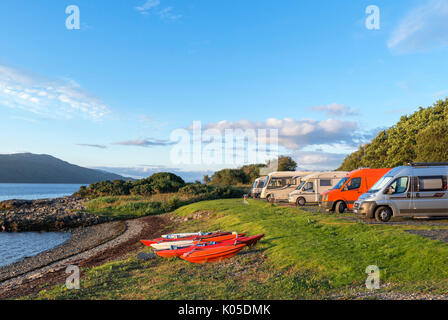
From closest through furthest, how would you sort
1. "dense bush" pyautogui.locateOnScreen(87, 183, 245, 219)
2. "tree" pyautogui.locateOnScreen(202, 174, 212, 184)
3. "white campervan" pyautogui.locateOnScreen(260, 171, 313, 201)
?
"white campervan" pyautogui.locateOnScreen(260, 171, 313, 201) < "dense bush" pyautogui.locateOnScreen(87, 183, 245, 219) < "tree" pyautogui.locateOnScreen(202, 174, 212, 184)

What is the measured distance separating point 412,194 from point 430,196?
810 millimetres

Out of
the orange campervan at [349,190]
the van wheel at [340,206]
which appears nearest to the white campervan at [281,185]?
the orange campervan at [349,190]

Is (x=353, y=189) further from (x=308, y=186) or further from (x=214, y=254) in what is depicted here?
(x=214, y=254)

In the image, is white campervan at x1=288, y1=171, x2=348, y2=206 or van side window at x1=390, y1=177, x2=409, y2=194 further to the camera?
white campervan at x1=288, y1=171, x2=348, y2=206

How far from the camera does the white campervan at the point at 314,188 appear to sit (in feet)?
86.5

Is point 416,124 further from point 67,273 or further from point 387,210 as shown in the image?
point 67,273

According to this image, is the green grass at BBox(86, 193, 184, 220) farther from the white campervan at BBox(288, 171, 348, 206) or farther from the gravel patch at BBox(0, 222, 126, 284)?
the white campervan at BBox(288, 171, 348, 206)

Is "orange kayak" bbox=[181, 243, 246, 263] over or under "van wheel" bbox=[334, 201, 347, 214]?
under

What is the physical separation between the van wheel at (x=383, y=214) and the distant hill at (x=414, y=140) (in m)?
24.4

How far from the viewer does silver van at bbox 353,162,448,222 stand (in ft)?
47.2

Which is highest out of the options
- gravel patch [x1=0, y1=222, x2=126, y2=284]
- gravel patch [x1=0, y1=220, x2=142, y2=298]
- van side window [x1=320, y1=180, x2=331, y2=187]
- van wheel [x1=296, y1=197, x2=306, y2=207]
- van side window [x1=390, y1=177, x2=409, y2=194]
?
van side window [x1=390, y1=177, x2=409, y2=194]

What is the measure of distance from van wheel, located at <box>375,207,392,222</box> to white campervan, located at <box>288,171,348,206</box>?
1140cm

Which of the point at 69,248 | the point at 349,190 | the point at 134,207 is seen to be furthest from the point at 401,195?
the point at 134,207

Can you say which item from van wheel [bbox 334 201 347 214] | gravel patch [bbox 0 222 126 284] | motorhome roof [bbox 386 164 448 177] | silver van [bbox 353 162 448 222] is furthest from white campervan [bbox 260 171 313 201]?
motorhome roof [bbox 386 164 448 177]
